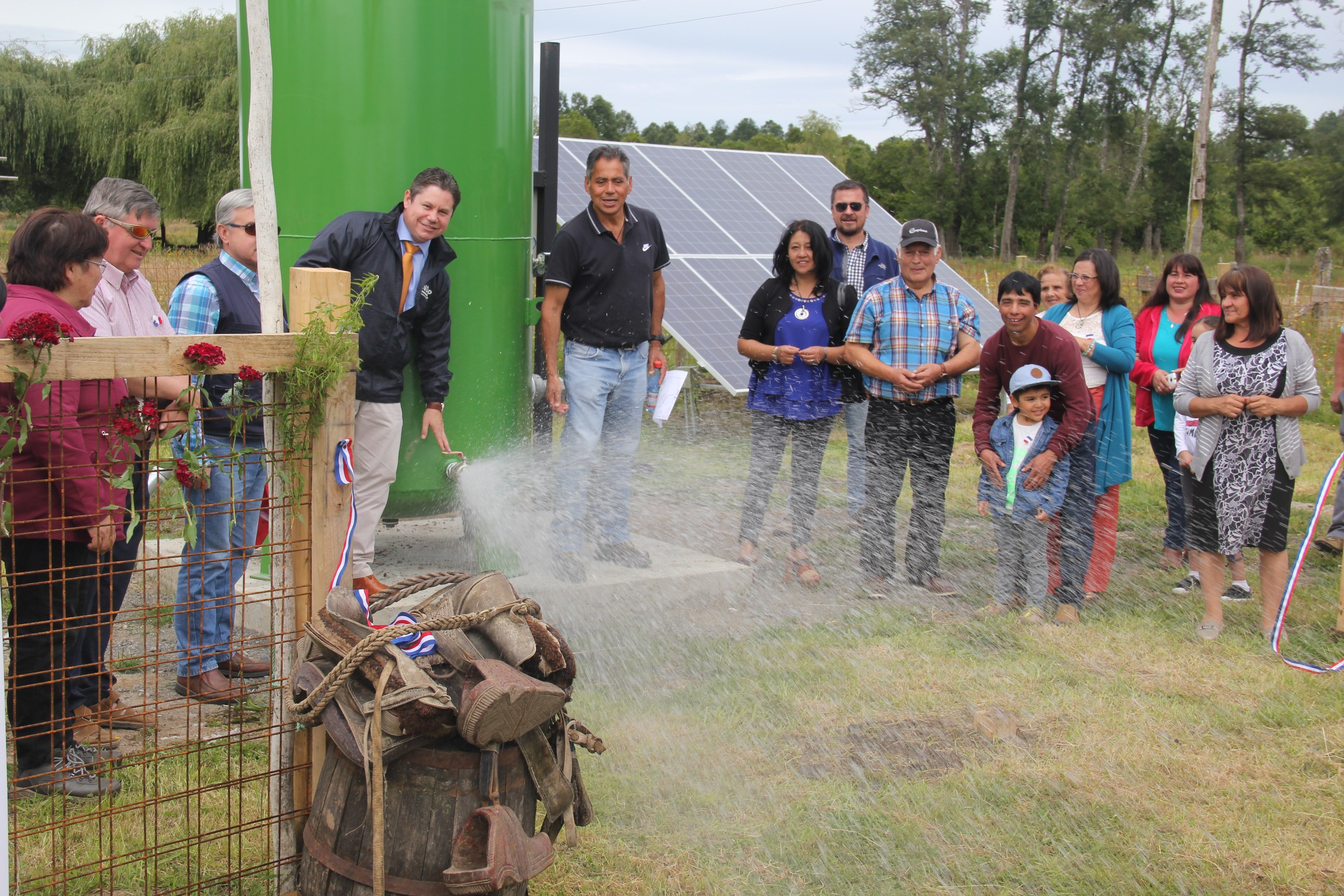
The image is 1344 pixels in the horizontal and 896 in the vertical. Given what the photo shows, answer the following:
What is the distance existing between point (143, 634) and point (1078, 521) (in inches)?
181

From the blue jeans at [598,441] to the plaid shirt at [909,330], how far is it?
1231mm

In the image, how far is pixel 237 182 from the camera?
32469mm

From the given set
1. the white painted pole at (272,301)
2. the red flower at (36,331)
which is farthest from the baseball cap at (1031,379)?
the red flower at (36,331)

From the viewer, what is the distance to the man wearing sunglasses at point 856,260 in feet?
21.3

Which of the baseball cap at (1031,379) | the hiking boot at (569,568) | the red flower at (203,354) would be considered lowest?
the hiking boot at (569,568)

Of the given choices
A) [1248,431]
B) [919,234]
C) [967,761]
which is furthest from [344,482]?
[1248,431]

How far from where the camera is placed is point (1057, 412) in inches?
227

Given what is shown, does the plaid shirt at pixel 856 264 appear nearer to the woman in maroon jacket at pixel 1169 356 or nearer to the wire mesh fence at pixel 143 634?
the woman in maroon jacket at pixel 1169 356

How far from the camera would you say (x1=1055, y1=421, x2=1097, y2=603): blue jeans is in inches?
231

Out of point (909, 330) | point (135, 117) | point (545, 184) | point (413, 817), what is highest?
point (135, 117)

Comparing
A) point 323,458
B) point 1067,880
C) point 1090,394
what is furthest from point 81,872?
point 1090,394

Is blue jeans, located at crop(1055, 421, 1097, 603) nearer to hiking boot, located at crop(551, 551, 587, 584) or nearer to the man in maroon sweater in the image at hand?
the man in maroon sweater

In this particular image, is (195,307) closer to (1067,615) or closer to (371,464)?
(371,464)

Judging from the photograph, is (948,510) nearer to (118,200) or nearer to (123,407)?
(118,200)
